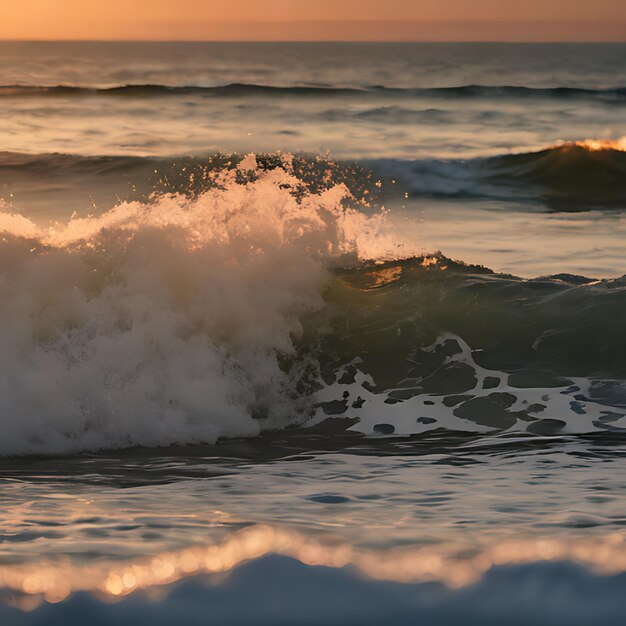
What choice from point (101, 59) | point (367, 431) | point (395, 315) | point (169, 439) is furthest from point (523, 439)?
point (101, 59)

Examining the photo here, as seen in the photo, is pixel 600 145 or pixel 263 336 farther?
pixel 600 145

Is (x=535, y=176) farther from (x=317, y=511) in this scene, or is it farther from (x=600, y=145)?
(x=317, y=511)

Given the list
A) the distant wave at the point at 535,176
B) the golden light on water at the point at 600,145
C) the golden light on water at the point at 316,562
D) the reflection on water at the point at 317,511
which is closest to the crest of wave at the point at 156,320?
the reflection on water at the point at 317,511

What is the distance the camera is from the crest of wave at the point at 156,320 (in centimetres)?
627

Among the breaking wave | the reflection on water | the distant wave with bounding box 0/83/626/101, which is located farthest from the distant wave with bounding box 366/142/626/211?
the distant wave with bounding box 0/83/626/101

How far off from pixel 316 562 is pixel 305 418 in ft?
10.8

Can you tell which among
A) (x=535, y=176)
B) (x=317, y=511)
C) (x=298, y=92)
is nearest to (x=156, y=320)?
(x=317, y=511)

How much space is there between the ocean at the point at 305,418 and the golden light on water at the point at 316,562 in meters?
0.01

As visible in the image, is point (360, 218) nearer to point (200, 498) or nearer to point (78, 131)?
point (200, 498)

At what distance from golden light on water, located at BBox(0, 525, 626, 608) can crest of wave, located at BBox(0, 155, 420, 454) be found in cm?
243

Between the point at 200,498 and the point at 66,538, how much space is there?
880mm

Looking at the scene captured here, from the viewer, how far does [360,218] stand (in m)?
10.4

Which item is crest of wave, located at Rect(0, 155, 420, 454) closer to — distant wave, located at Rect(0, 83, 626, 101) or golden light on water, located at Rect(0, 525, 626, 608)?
golden light on water, located at Rect(0, 525, 626, 608)

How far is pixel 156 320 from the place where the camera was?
7.07 meters
